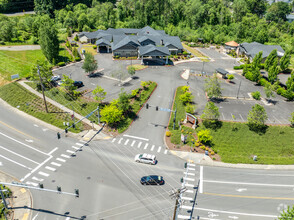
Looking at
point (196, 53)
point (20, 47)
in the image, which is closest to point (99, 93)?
point (20, 47)

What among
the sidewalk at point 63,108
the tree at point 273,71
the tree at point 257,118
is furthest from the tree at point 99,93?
the tree at point 273,71

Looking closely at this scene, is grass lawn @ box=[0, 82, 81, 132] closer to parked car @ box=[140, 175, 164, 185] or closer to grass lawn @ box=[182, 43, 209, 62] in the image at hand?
parked car @ box=[140, 175, 164, 185]

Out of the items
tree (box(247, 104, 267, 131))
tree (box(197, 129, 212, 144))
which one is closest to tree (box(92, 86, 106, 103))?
tree (box(197, 129, 212, 144))

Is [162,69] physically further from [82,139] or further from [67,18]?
[67,18]

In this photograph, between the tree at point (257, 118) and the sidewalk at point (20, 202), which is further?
the tree at point (257, 118)

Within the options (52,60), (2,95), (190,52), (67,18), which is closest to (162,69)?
(190,52)

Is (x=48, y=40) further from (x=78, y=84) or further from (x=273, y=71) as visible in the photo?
(x=273, y=71)

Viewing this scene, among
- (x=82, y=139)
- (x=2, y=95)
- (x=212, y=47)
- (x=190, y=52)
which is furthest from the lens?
(x=212, y=47)

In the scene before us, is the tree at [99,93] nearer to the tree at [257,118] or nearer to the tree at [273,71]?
the tree at [257,118]
